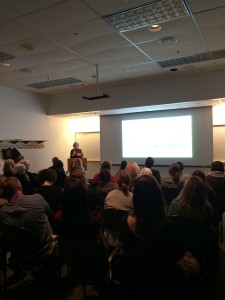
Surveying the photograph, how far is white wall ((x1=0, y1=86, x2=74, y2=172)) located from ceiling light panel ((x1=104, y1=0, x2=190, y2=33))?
4736 mm

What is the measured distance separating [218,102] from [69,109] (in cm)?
464

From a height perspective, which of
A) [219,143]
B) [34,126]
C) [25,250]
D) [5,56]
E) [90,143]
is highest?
[5,56]

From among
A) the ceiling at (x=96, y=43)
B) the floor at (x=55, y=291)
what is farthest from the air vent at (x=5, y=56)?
the floor at (x=55, y=291)

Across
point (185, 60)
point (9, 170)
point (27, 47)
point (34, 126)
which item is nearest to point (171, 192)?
point (9, 170)

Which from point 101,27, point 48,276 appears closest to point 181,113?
point 101,27

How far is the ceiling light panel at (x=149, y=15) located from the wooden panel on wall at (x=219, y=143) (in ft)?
15.4

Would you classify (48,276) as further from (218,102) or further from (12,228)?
(218,102)

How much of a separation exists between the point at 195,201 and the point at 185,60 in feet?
13.3

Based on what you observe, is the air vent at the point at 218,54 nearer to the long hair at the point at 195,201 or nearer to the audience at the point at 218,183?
the audience at the point at 218,183

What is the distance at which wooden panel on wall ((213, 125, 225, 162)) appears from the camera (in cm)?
752

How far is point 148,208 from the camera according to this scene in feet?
5.70

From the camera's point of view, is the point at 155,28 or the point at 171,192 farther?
the point at 155,28

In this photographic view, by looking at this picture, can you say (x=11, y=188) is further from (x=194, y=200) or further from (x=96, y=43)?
(x=96, y=43)

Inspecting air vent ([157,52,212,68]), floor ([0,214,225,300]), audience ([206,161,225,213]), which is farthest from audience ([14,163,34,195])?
air vent ([157,52,212,68])
